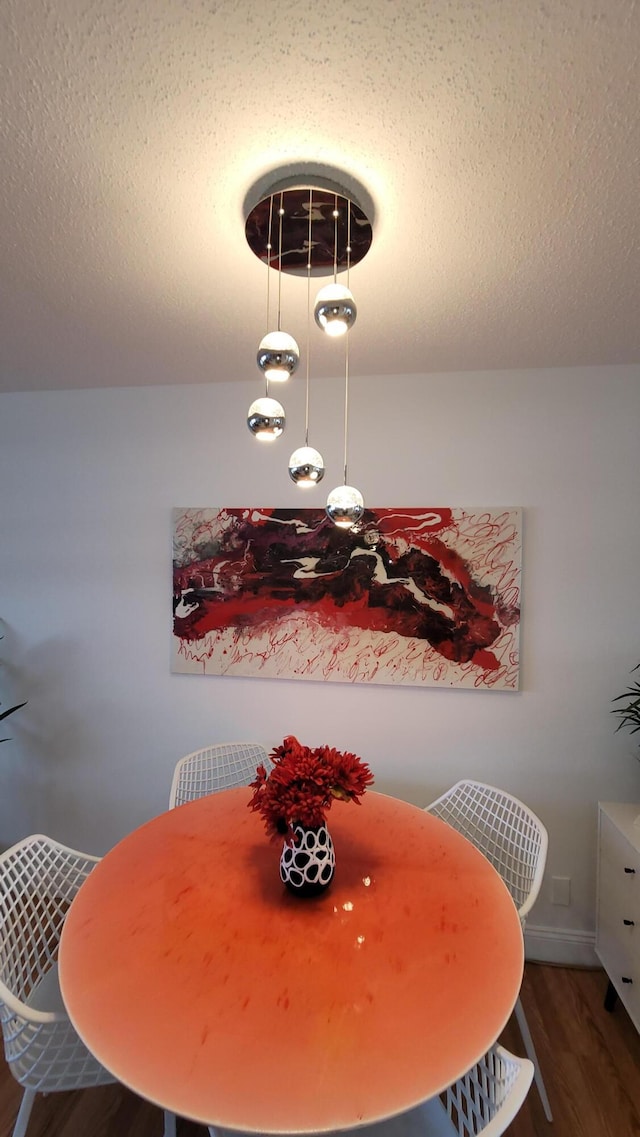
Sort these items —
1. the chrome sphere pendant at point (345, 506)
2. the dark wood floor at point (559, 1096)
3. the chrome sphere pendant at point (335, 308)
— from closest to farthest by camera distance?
the chrome sphere pendant at point (335, 308) → the chrome sphere pendant at point (345, 506) → the dark wood floor at point (559, 1096)

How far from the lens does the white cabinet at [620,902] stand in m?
1.68

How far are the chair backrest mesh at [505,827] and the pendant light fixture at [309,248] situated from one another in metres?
1.23

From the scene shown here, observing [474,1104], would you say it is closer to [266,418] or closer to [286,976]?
[286,976]

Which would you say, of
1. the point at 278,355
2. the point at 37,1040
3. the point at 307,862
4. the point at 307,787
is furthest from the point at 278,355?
the point at 37,1040

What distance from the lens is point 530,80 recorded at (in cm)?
84

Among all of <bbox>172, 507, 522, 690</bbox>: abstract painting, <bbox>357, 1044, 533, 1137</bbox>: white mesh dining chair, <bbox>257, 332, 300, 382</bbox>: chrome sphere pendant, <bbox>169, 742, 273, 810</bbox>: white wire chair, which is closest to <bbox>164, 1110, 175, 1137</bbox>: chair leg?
<bbox>357, 1044, 533, 1137</bbox>: white mesh dining chair

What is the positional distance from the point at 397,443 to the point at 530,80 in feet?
4.67

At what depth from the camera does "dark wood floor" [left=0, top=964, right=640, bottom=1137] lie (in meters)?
1.44

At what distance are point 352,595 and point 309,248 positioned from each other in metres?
1.38

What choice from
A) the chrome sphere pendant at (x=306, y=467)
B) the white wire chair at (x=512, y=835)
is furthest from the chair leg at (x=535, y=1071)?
the chrome sphere pendant at (x=306, y=467)

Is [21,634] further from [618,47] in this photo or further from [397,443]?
[618,47]

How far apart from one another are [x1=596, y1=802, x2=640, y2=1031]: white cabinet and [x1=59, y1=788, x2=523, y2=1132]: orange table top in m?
0.75

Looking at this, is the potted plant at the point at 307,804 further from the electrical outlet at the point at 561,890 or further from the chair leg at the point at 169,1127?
the electrical outlet at the point at 561,890

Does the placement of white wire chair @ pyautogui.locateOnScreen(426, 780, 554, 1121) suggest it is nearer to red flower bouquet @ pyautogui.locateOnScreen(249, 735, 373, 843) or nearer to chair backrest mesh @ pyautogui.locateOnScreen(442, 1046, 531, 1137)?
chair backrest mesh @ pyautogui.locateOnScreen(442, 1046, 531, 1137)
